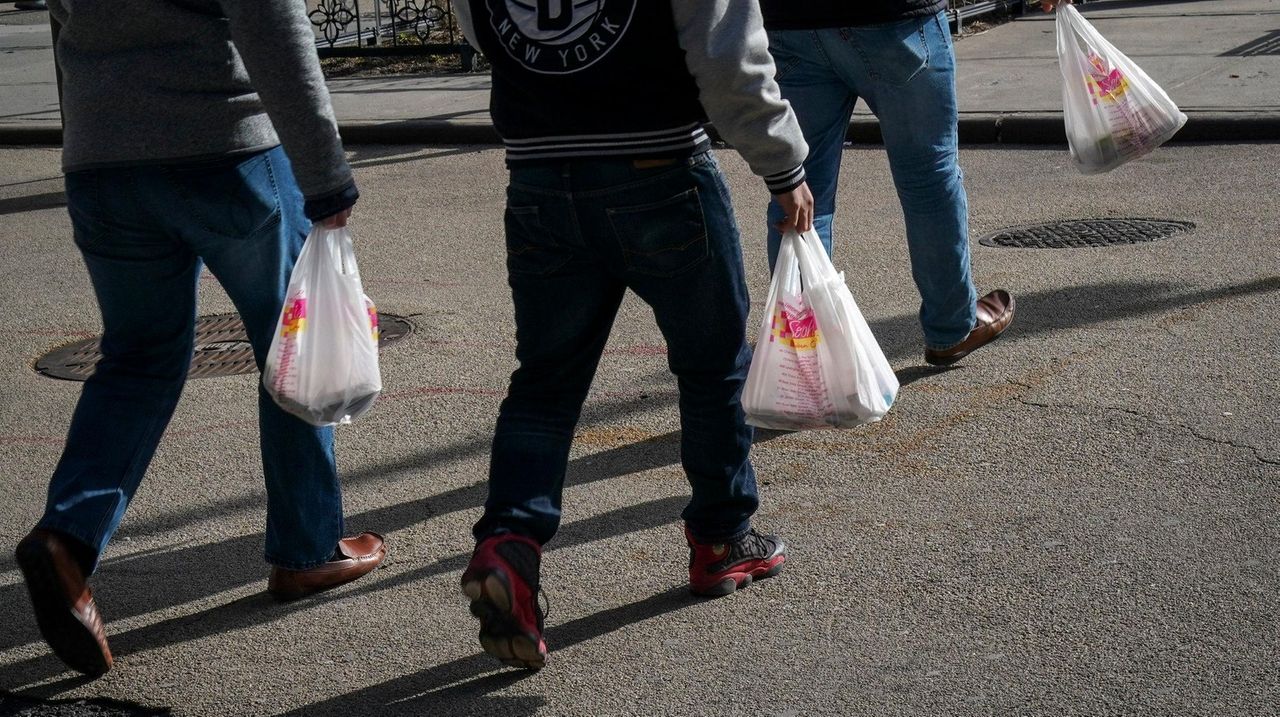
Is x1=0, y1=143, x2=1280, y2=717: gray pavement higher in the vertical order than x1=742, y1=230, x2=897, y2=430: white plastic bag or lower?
lower

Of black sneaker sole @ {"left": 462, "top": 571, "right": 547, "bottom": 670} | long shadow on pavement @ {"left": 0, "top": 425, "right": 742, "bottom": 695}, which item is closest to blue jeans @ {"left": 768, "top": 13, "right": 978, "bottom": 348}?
long shadow on pavement @ {"left": 0, "top": 425, "right": 742, "bottom": 695}

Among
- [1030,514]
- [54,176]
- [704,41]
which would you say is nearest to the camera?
[704,41]

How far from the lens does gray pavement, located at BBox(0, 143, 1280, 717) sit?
3309 millimetres

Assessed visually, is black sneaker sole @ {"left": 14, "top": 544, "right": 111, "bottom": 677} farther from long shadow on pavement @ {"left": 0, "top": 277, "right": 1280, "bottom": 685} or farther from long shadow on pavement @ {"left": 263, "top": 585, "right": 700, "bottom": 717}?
long shadow on pavement @ {"left": 263, "top": 585, "right": 700, "bottom": 717}

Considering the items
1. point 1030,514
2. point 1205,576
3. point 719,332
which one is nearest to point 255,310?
point 719,332

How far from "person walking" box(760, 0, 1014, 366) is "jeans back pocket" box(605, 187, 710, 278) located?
1.42m

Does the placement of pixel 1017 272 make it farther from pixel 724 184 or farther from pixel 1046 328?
pixel 724 184

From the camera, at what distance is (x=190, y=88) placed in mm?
3357

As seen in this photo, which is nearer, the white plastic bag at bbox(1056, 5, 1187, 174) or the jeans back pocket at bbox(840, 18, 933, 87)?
the jeans back pocket at bbox(840, 18, 933, 87)

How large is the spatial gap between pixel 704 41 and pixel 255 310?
124cm

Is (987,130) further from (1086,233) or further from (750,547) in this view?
(750,547)

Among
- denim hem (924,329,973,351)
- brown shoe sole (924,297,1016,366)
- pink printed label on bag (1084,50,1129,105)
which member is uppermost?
pink printed label on bag (1084,50,1129,105)

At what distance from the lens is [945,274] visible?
5223mm

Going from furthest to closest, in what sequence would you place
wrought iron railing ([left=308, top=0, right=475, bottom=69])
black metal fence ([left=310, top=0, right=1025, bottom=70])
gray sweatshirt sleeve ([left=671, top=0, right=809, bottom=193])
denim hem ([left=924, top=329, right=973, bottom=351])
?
wrought iron railing ([left=308, top=0, right=475, bottom=69]), black metal fence ([left=310, top=0, right=1025, bottom=70]), denim hem ([left=924, top=329, right=973, bottom=351]), gray sweatshirt sleeve ([left=671, top=0, right=809, bottom=193])
